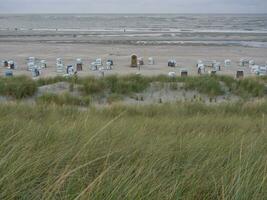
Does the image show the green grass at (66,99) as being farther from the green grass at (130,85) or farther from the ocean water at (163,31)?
the ocean water at (163,31)

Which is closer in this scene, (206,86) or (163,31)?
(206,86)

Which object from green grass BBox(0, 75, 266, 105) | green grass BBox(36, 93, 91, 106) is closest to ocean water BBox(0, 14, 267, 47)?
green grass BBox(0, 75, 266, 105)

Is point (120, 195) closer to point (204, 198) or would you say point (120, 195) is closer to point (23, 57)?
point (204, 198)

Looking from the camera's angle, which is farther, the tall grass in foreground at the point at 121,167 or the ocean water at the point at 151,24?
the ocean water at the point at 151,24

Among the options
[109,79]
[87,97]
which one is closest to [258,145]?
[87,97]

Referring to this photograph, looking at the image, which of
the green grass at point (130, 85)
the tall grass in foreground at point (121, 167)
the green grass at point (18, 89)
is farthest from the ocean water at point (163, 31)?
the tall grass in foreground at point (121, 167)

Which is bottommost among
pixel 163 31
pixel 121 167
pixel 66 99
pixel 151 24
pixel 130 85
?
pixel 66 99

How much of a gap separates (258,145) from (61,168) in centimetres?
194

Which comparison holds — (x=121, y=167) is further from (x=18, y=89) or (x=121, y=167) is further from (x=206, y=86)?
(x=206, y=86)

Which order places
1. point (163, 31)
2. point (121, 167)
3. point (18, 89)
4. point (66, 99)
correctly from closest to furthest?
point (121, 167) → point (66, 99) → point (18, 89) → point (163, 31)

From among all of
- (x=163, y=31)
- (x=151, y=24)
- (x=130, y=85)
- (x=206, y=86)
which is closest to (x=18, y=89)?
(x=130, y=85)

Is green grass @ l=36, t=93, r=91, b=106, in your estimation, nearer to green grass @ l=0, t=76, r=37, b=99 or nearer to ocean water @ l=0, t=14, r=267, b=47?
green grass @ l=0, t=76, r=37, b=99

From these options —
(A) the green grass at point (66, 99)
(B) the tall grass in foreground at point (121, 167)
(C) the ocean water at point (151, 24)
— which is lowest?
(A) the green grass at point (66, 99)

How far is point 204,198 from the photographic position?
7.55 ft
